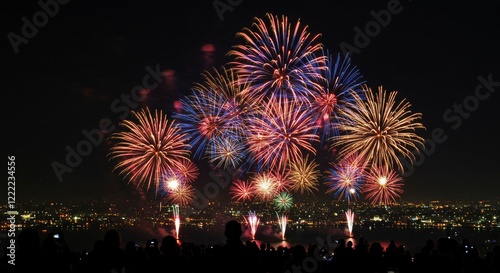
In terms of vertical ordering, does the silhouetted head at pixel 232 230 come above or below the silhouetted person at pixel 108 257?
above

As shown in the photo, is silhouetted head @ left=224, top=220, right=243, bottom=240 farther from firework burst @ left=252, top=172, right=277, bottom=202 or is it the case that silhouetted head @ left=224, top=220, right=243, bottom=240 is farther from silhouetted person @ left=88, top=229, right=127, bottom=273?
firework burst @ left=252, top=172, right=277, bottom=202

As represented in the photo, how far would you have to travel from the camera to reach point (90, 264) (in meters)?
7.76

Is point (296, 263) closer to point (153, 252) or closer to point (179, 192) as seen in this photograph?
point (153, 252)

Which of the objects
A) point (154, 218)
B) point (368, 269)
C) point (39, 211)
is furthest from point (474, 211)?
point (368, 269)

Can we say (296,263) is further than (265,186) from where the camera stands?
No

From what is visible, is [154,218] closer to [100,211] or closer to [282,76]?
[100,211]

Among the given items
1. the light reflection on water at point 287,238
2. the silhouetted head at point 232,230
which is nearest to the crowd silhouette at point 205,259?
the silhouetted head at point 232,230

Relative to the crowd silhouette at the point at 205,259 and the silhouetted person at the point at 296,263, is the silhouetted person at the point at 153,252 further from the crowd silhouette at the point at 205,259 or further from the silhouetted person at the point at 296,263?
the silhouetted person at the point at 296,263

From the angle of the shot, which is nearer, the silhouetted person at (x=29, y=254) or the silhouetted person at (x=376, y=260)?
the silhouetted person at (x=29, y=254)

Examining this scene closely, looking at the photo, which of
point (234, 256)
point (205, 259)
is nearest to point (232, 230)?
point (234, 256)

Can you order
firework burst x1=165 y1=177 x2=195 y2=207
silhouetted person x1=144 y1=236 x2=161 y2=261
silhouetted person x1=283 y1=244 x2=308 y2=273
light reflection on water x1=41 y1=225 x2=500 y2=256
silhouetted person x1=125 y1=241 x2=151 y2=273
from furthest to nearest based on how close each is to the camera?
light reflection on water x1=41 y1=225 x2=500 y2=256
firework burst x1=165 y1=177 x2=195 y2=207
silhouetted person x1=283 y1=244 x2=308 y2=273
silhouetted person x1=125 y1=241 x2=151 y2=273
silhouetted person x1=144 y1=236 x2=161 y2=261

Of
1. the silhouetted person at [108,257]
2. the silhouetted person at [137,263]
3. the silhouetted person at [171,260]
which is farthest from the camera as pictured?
the silhouetted person at [137,263]

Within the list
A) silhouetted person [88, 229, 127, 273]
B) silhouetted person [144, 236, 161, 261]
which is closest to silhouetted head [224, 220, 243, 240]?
silhouetted person [144, 236, 161, 261]

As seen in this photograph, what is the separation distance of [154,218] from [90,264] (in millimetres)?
165903
